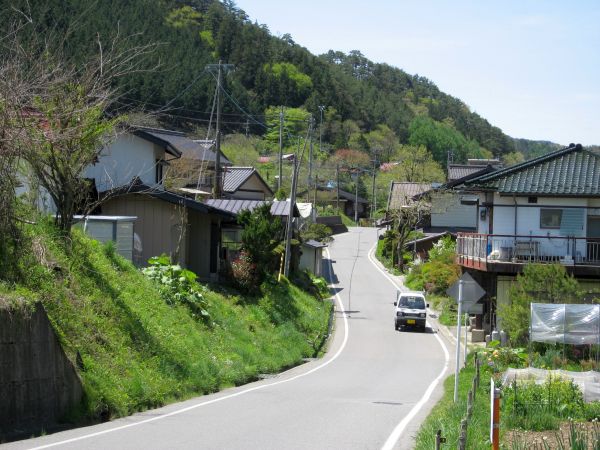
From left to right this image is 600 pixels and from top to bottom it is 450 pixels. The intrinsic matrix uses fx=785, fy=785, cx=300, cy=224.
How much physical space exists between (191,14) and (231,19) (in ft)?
33.4

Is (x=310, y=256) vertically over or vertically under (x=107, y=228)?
under

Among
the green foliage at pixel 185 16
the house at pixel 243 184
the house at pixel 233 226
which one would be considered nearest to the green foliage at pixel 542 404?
the house at pixel 233 226

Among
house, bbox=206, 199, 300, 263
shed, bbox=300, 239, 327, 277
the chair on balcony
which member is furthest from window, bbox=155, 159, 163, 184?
the chair on balcony

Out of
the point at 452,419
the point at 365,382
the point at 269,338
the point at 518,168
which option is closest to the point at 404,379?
the point at 365,382

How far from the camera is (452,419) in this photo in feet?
42.3

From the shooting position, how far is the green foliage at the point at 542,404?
12922mm

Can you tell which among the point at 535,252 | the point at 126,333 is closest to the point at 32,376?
the point at 126,333

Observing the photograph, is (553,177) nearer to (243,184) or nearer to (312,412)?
(312,412)

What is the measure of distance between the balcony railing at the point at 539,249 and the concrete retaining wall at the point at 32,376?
19.6m

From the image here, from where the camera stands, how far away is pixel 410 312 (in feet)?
121

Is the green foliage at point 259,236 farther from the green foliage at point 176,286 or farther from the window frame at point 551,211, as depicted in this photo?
the window frame at point 551,211

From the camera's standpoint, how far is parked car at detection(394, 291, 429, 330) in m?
36.9

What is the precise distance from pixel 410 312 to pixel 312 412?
892 inches

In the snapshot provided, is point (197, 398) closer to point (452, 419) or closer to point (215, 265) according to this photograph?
point (452, 419)
